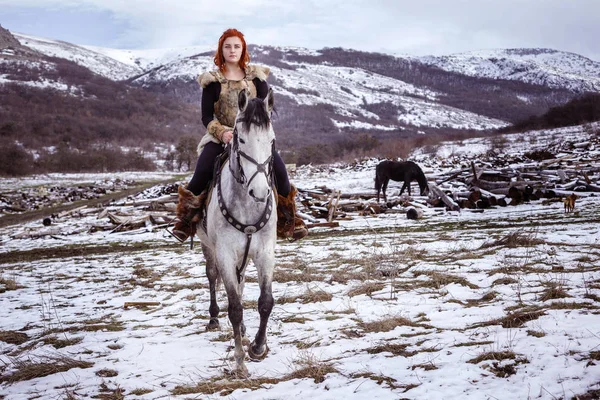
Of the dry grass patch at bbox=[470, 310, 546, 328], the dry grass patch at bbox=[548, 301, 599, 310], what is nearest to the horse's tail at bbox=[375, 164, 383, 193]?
the dry grass patch at bbox=[548, 301, 599, 310]

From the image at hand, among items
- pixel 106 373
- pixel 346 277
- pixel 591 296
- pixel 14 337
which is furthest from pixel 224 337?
pixel 591 296

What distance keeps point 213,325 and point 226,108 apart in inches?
121

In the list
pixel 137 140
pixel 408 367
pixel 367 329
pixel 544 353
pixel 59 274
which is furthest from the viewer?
pixel 137 140

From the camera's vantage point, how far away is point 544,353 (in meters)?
3.37

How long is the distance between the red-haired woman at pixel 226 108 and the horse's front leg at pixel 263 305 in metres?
1.07

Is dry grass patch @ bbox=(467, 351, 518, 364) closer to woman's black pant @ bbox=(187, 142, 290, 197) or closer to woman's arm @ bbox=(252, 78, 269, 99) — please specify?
woman's black pant @ bbox=(187, 142, 290, 197)

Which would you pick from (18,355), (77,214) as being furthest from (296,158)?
(18,355)

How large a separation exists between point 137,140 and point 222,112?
136 m

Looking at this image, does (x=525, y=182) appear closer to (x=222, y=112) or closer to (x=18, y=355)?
(x=222, y=112)

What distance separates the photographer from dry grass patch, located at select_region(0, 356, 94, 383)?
4.23 m

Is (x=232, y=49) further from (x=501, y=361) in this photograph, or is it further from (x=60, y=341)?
(x=501, y=361)

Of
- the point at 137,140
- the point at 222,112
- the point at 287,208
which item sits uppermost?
the point at 137,140

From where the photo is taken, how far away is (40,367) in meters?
4.31

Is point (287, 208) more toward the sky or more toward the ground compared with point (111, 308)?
more toward the sky
